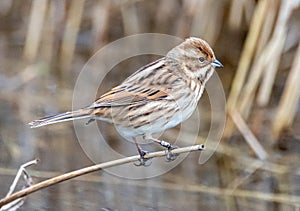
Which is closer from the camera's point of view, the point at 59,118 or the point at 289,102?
the point at 59,118

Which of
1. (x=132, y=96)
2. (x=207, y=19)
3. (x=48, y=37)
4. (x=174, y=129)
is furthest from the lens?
(x=48, y=37)

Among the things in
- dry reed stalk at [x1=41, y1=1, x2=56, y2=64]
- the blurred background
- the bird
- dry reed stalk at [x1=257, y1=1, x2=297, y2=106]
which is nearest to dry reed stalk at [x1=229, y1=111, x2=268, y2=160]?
the blurred background

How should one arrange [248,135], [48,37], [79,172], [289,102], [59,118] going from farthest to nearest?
[48,37]
[248,135]
[289,102]
[59,118]
[79,172]

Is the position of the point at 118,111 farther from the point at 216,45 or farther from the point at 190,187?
the point at 216,45

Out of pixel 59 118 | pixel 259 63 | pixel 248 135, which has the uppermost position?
pixel 259 63

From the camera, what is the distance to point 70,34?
6895mm

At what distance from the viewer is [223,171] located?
548 centimetres

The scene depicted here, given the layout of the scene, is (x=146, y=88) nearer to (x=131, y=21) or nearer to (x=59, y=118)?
(x=59, y=118)

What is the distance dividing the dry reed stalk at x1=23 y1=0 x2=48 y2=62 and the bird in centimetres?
312

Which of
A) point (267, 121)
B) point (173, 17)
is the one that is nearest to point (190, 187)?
point (267, 121)

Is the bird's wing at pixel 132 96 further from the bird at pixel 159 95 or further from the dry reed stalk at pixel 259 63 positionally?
the dry reed stalk at pixel 259 63

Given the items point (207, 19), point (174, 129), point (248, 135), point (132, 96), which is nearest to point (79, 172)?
point (132, 96)

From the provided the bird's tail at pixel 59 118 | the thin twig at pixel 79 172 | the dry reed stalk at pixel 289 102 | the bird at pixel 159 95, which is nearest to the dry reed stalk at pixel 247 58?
the dry reed stalk at pixel 289 102

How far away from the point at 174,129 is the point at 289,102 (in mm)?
852
